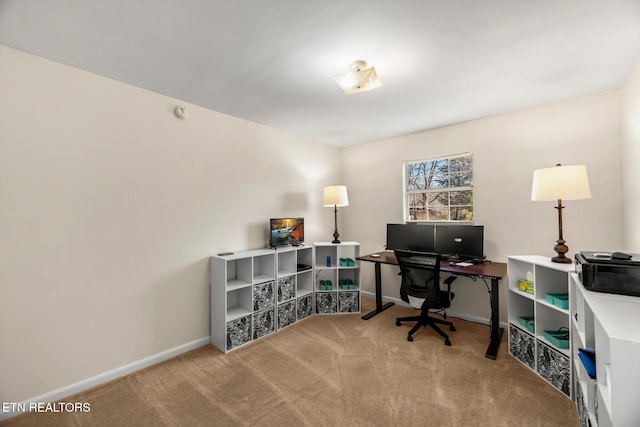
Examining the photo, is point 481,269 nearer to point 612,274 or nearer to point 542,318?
point 542,318

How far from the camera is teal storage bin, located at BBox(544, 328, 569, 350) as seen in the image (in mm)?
2069

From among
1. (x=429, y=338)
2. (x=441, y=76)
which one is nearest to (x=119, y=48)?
(x=441, y=76)

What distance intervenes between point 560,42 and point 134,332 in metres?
4.07

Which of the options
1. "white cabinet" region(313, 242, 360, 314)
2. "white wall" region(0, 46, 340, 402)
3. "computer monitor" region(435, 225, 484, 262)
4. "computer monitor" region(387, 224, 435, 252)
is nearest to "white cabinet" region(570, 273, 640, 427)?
"computer monitor" region(435, 225, 484, 262)

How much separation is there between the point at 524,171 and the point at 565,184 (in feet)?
3.12

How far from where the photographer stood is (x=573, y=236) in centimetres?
275

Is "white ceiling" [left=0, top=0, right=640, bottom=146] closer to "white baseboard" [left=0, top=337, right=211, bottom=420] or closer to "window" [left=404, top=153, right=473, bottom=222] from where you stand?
"window" [left=404, top=153, right=473, bottom=222]

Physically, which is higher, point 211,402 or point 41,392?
point 41,392

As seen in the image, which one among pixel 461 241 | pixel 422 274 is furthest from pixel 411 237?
pixel 422 274

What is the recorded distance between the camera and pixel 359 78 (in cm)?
210

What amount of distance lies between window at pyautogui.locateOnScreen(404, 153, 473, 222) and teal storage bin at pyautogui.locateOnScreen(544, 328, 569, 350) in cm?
154

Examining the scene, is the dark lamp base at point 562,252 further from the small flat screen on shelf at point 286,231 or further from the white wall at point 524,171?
the small flat screen on shelf at point 286,231

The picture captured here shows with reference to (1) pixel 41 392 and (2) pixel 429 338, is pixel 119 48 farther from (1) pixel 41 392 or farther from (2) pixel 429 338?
(2) pixel 429 338

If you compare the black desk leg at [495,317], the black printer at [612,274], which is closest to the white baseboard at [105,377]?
the black desk leg at [495,317]
